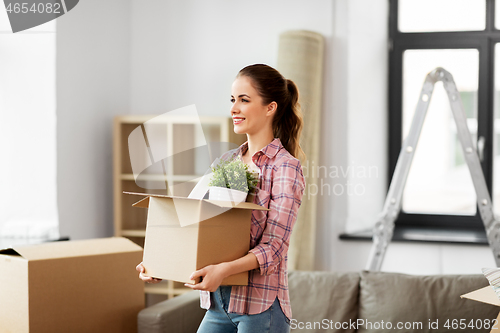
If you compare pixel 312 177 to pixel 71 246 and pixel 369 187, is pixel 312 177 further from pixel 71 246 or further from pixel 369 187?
pixel 71 246

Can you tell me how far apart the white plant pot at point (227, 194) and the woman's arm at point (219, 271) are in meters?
0.14

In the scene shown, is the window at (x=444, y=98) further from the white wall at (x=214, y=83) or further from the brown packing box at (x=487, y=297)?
the brown packing box at (x=487, y=297)

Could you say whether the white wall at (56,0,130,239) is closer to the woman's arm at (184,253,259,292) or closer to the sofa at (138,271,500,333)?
the sofa at (138,271,500,333)

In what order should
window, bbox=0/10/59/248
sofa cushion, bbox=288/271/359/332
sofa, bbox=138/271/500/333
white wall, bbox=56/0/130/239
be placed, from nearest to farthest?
1. sofa, bbox=138/271/500/333
2. sofa cushion, bbox=288/271/359/332
3. window, bbox=0/10/59/248
4. white wall, bbox=56/0/130/239

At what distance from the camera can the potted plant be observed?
110 centimetres

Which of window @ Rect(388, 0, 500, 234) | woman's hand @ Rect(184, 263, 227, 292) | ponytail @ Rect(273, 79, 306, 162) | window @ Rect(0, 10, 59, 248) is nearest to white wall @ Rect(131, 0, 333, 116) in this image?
window @ Rect(388, 0, 500, 234)

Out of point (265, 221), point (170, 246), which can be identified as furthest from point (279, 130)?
point (170, 246)

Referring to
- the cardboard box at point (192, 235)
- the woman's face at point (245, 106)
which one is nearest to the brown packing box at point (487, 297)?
the cardboard box at point (192, 235)

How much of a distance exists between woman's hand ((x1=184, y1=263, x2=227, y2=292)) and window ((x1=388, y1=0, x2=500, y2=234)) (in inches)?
85.1

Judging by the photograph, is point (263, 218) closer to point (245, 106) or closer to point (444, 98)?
point (245, 106)

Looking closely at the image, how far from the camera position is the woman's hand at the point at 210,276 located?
1.05 metres

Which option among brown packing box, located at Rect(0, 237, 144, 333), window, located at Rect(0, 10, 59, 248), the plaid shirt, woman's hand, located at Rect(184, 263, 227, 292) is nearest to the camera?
woman's hand, located at Rect(184, 263, 227, 292)

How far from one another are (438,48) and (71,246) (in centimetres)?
236

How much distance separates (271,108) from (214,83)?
1.87 metres
